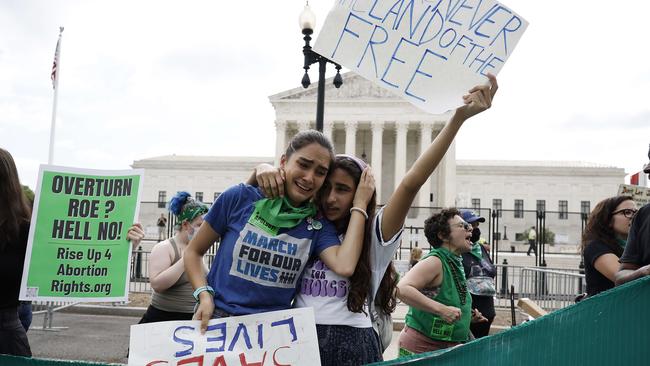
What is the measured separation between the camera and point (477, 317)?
4328mm

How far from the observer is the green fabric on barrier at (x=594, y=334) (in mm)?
1707

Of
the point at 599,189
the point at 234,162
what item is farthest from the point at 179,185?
the point at 599,189

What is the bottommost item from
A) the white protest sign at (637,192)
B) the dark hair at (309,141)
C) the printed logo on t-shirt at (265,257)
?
the printed logo on t-shirt at (265,257)

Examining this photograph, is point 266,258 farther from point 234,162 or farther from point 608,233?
point 234,162

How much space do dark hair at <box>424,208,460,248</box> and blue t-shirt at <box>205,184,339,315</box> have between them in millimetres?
1992

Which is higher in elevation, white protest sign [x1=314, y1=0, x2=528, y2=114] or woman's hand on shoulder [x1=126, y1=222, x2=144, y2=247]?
white protest sign [x1=314, y1=0, x2=528, y2=114]

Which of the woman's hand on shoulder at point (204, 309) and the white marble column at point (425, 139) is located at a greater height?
the white marble column at point (425, 139)

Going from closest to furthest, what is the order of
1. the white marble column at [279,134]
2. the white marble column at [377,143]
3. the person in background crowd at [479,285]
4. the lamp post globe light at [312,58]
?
the person in background crowd at [479,285], the lamp post globe light at [312,58], the white marble column at [279,134], the white marble column at [377,143]

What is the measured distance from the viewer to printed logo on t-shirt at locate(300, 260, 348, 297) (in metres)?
2.12

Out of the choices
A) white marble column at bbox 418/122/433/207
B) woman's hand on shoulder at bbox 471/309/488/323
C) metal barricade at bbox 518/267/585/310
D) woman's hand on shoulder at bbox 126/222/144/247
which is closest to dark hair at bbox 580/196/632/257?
woman's hand on shoulder at bbox 471/309/488/323

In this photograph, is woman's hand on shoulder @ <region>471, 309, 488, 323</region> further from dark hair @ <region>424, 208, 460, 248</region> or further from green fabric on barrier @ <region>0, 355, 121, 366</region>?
green fabric on barrier @ <region>0, 355, 121, 366</region>

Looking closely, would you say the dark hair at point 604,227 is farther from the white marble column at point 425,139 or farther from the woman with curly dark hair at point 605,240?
the white marble column at point 425,139

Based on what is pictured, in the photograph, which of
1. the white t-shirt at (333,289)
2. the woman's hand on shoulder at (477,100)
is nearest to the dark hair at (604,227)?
the woman's hand on shoulder at (477,100)

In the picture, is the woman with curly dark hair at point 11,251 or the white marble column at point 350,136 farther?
the white marble column at point 350,136
